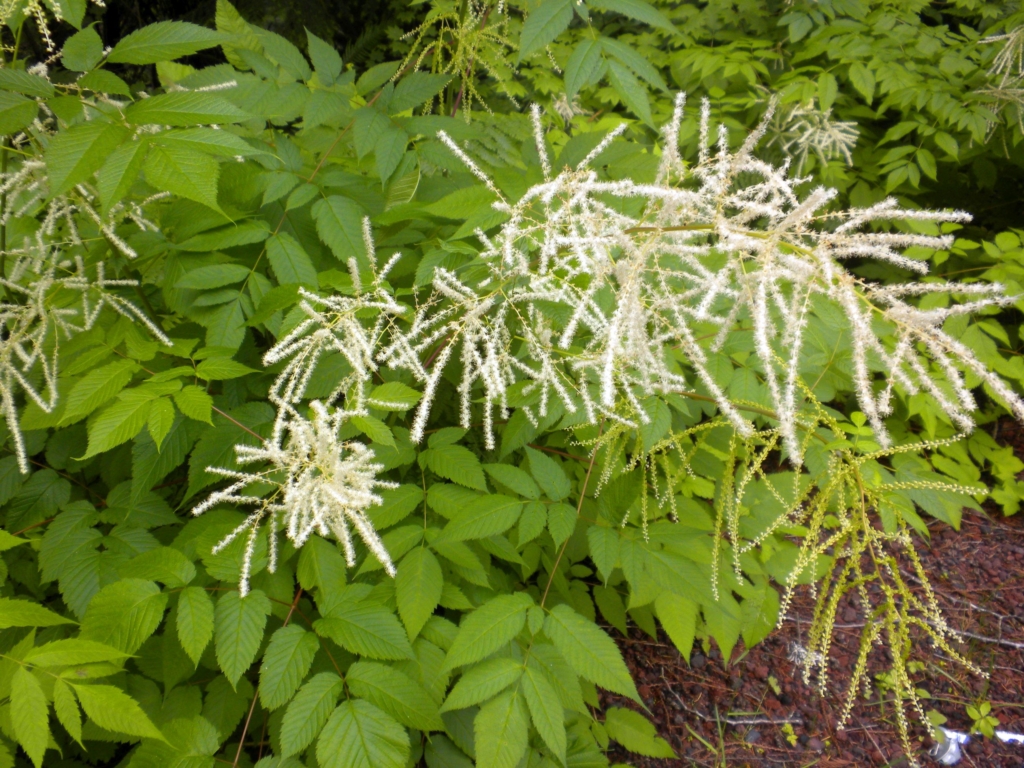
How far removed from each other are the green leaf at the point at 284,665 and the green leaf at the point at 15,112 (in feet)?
4.78

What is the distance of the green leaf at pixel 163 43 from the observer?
1.65 m

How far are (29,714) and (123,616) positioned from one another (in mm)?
265

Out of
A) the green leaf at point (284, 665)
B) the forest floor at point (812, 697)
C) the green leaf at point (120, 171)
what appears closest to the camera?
the green leaf at point (120, 171)

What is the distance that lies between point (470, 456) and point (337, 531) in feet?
1.93

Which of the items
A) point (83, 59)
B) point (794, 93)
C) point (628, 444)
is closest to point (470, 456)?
point (628, 444)

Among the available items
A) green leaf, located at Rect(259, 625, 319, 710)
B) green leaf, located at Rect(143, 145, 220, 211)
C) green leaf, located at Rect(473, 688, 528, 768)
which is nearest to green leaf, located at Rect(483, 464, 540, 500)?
green leaf, located at Rect(473, 688, 528, 768)

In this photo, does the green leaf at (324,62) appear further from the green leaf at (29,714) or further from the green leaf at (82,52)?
the green leaf at (29,714)

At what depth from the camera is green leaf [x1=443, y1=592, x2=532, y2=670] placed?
1.67m

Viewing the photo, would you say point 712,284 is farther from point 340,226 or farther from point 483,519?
point 340,226

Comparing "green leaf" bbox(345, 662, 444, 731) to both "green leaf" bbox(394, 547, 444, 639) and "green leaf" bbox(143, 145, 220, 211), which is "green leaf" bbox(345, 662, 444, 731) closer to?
"green leaf" bbox(394, 547, 444, 639)

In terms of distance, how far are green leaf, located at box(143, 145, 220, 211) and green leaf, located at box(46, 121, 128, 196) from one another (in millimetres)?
92

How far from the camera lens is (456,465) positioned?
195cm

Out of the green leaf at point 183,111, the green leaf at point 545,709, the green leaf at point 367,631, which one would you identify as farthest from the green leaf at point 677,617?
the green leaf at point 183,111

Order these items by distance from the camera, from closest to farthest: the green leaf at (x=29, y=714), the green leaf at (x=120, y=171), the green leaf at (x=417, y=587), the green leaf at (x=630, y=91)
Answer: the green leaf at (x=29, y=714)
the green leaf at (x=120, y=171)
the green leaf at (x=417, y=587)
the green leaf at (x=630, y=91)
